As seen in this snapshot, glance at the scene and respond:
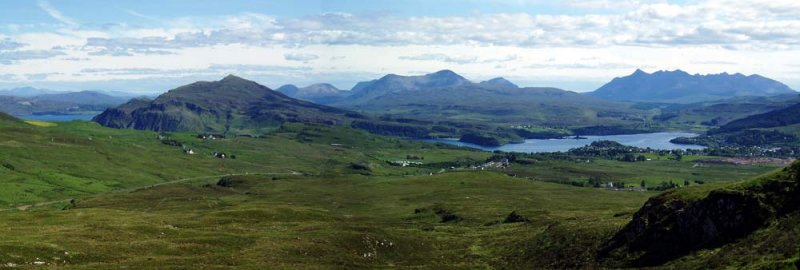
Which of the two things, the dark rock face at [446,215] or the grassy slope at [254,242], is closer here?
the grassy slope at [254,242]

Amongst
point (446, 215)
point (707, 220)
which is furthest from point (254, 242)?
point (446, 215)

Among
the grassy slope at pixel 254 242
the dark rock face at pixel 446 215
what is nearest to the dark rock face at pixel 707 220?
the grassy slope at pixel 254 242

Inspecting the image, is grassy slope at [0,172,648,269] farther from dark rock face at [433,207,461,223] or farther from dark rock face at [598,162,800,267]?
dark rock face at [433,207,461,223]

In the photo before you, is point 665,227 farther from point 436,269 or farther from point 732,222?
point 436,269

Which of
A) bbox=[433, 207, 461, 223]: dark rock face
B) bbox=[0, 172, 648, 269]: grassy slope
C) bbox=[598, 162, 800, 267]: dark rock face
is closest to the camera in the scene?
bbox=[598, 162, 800, 267]: dark rock face

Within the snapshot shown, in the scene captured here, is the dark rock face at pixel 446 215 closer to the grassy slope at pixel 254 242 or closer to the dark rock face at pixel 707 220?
the grassy slope at pixel 254 242

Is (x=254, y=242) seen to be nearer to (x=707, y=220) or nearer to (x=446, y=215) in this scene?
(x=707, y=220)

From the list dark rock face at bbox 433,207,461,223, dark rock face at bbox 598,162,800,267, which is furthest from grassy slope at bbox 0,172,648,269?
dark rock face at bbox 433,207,461,223

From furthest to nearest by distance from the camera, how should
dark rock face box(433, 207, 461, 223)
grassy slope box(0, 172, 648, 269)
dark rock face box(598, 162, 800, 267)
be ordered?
dark rock face box(433, 207, 461, 223), grassy slope box(0, 172, 648, 269), dark rock face box(598, 162, 800, 267)

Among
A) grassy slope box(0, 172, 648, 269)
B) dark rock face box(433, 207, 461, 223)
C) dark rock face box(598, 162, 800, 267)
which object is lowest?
dark rock face box(433, 207, 461, 223)

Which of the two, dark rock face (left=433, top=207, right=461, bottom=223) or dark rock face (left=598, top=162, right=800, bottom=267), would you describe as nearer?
dark rock face (left=598, top=162, right=800, bottom=267)
